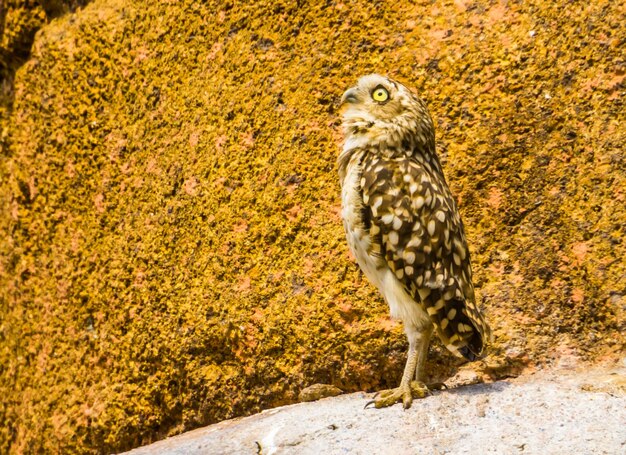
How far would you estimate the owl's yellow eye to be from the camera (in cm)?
430

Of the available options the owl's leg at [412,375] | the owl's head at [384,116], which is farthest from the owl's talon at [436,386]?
the owl's head at [384,116]

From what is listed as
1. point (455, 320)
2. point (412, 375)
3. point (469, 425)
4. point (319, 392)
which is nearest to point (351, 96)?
point (455, 320)

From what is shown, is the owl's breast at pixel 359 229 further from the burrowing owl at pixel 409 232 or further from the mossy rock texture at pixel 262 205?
the mossy rock texture at pixel 262 205

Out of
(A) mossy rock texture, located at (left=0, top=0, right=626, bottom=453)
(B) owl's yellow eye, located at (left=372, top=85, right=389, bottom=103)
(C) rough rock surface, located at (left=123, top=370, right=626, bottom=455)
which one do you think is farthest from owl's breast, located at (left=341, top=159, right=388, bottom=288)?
(C) rough rock surface, located at (left=123, top=370, right=626, bottom=455)

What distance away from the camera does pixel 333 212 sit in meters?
4.72

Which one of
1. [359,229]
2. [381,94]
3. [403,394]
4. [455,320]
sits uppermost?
[381,94]

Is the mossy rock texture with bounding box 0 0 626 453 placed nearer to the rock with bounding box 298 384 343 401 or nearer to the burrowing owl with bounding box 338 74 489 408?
the rock with bounding box 298 384 343 401

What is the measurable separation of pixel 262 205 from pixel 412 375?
54.1 inches

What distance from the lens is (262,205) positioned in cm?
Result: 485

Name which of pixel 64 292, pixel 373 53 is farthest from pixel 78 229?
pixel 373 53

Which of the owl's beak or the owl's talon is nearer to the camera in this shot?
the owl's talon

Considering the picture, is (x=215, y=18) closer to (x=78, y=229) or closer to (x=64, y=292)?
(x=78, y=229)

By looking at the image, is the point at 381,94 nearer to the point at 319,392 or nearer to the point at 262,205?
the point at 262,205

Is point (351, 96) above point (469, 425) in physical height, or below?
above
